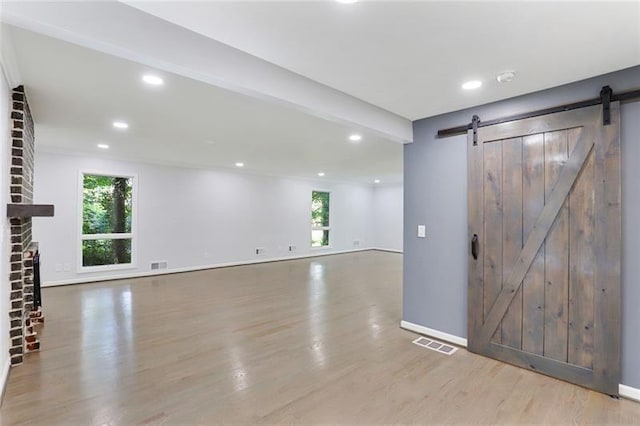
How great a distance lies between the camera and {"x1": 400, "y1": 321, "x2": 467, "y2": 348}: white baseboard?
129 inches

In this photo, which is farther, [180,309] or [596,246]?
[180,309]

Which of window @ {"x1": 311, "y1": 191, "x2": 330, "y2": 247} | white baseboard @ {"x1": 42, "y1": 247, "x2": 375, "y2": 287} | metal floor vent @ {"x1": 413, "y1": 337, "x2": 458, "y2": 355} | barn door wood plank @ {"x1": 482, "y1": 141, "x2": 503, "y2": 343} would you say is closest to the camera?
barn door wood plank @ {"x1": 482, "y1": 141, "x2": 503, "y2": 343}

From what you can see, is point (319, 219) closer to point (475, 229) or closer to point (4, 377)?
point (475, 229)

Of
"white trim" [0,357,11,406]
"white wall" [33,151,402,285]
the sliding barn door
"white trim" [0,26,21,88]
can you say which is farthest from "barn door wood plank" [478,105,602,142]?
"white wall" [33,151,402,285]

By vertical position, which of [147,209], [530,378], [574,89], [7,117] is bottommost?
[530,378]

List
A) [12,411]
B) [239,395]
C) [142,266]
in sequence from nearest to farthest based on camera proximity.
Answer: [12,411] < [239,395] < [142,266]

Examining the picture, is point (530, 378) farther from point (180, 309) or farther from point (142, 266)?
point (142, 266)

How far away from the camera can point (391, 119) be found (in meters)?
3.42

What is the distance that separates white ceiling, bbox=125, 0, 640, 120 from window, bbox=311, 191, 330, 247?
7719 millimetres

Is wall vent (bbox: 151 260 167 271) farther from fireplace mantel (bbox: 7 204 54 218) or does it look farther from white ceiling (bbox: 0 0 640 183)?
fireplace mantel (bbox: 7 204 54 218)

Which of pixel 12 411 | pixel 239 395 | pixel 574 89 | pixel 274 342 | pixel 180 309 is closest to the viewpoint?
pixel 12 411

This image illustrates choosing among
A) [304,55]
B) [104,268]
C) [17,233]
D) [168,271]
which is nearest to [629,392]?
[304,55]

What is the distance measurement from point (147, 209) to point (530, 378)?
22.8 ft

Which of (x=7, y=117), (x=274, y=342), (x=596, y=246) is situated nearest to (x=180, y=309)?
(x=274, y=342)
